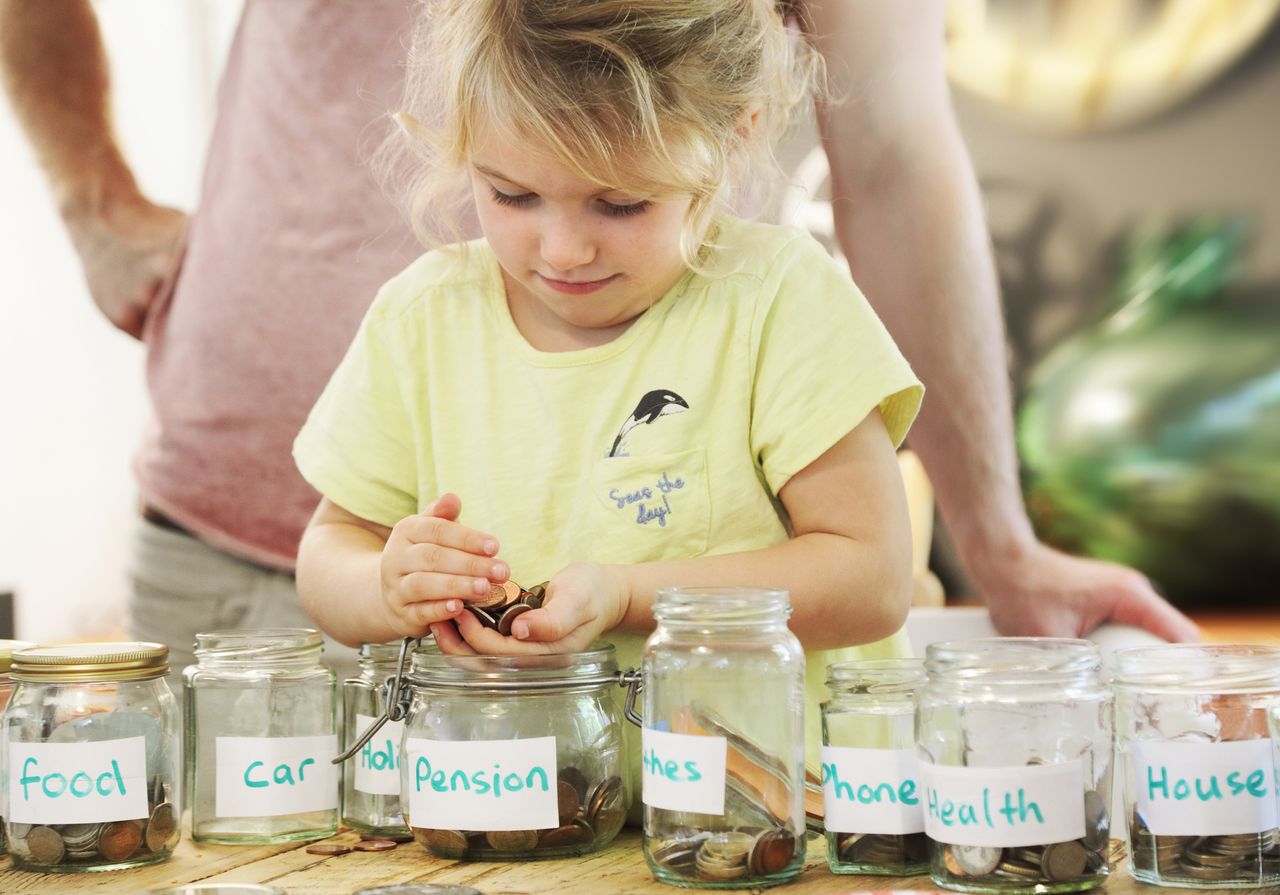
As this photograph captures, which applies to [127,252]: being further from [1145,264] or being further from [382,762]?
[1145,264]

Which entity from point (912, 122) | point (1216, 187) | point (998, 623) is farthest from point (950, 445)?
point (1216, 187)

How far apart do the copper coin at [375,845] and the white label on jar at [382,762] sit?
0.10ft

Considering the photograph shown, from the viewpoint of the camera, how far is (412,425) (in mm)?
954

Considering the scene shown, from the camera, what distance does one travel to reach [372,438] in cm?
95

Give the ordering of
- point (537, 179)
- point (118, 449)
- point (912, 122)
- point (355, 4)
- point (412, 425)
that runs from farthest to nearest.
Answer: point (118, 449) < point (355, 4) < point (912, 122) < point (412, 425) < point (537, 179)

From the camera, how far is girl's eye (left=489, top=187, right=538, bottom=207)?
840mm

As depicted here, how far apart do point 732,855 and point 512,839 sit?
12cm

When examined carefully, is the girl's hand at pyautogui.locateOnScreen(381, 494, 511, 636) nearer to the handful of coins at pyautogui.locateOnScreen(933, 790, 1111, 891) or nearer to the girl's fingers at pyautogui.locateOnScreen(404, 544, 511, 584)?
the girl's fingers at pyautogui.locateOnScreen(404, 544, 511, 584)

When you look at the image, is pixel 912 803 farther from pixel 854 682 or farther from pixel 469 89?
pixel 469 89

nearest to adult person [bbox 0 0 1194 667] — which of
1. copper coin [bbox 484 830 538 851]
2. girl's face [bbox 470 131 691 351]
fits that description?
girl's face [bbox 470 131 691 351]

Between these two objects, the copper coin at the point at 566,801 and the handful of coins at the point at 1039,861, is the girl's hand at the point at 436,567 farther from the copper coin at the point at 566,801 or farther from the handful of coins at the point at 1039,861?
the handful of coins at the point at 1039,861

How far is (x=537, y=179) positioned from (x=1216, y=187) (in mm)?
849

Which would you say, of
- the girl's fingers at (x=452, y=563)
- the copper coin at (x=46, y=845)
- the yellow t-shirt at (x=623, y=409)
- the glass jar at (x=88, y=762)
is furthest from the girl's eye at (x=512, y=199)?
the copper coin at (x=46, y=845)

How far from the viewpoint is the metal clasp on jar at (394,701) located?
740mm
